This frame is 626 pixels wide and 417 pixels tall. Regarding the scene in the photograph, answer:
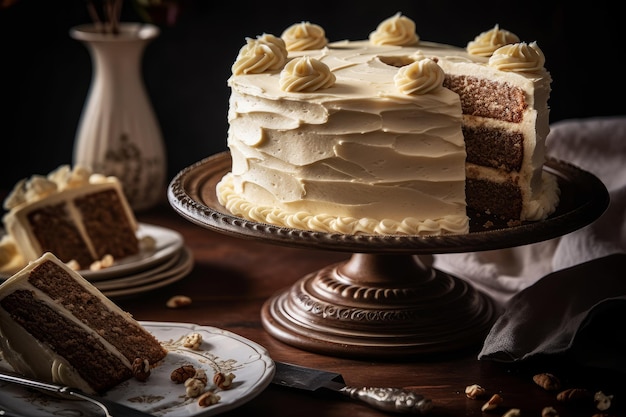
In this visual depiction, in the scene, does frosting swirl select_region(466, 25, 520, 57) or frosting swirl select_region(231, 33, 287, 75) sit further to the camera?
frosting swirl select_region(466, 25, 520, 57)

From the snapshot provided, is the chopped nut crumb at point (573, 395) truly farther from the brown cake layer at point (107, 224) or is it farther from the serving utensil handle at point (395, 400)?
the brown cake layer at point (107, 224)

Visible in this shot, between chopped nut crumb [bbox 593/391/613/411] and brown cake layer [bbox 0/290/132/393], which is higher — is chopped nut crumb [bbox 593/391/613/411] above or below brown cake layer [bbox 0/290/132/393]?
below

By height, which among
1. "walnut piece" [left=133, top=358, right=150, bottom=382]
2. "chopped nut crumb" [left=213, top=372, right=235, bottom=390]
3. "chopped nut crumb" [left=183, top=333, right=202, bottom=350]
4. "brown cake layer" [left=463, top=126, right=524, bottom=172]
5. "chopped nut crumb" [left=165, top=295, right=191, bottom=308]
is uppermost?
"brown cake layer" [left=463, top=126, right=524, bottom=172]

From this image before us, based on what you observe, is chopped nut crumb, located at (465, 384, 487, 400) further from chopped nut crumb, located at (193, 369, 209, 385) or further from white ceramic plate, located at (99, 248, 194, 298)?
white ceramic plate, located at (99, 248, 194, 298)

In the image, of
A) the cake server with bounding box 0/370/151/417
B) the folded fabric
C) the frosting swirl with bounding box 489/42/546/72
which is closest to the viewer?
the cake server with bounding box 0/370/151/417

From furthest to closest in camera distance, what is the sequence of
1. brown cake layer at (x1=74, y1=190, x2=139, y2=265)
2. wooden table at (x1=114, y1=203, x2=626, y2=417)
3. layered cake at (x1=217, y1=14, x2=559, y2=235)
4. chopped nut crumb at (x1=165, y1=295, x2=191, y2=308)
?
1. brown cake layer at (x1=74, y1=190, x2=139, y2=265)
2. chopped nut crumb at (x1=165, y1=295, x2=191, y2=308)
3. layered cake at (x1=217, y1=14, x2=559, y2=235)
4. wooden table at (x1=114, y1=203, x2=626, y2=417)

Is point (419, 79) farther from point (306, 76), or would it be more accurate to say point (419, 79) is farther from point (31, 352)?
point (31, 352)

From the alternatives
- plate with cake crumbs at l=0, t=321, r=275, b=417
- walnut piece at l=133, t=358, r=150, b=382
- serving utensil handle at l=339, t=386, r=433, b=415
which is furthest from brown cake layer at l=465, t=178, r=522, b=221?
walnut piece at l=133, t=358, r=150, b=382
